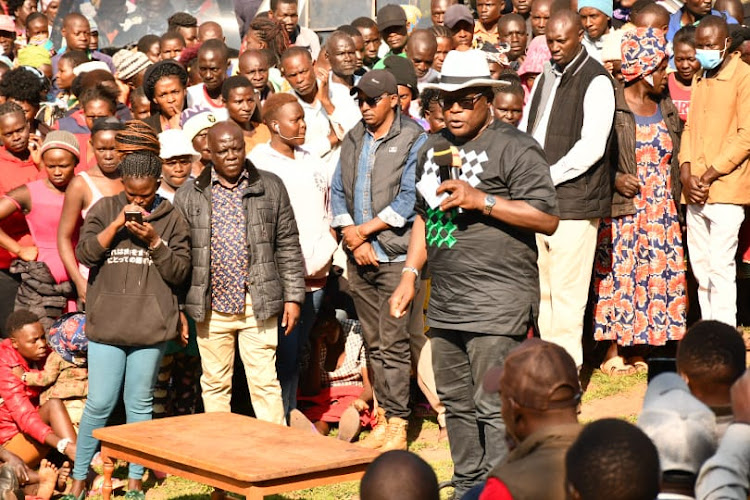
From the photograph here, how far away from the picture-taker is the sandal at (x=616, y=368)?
9.17 metres

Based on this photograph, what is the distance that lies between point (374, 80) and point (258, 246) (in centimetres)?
142

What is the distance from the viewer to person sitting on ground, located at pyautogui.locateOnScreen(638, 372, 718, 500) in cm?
412

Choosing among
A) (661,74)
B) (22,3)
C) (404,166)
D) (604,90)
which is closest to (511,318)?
(404,166)

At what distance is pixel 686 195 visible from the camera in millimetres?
8781

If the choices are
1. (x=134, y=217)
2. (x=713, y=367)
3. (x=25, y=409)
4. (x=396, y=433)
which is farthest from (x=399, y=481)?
(x=25, y=409)

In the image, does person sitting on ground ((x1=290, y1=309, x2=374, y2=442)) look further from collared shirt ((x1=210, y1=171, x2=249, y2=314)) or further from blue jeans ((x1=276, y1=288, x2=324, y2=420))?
collared shirt ((x1=210, y1=171, x2=249, y2=314))

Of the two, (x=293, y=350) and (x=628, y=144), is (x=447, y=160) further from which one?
(x=628, y=144)

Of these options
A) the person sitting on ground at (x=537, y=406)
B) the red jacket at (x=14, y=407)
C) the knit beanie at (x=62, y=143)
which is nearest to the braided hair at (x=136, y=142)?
the knit beanie at (x=62, y=143)

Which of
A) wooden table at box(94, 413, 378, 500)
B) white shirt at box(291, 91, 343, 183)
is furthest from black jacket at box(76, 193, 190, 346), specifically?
white shirt at box(291, 91, 343, 183)

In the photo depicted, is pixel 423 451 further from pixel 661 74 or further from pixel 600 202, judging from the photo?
pixel 661 74

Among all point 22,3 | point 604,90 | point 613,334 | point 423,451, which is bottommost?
point 423,451

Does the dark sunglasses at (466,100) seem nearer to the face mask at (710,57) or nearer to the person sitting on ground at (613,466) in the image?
the person sitting on ground at (613,466)

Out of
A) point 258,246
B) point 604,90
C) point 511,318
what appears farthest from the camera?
point 604,90

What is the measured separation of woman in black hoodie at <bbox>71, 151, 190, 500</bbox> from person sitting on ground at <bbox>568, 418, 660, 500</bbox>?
444 centimetres
